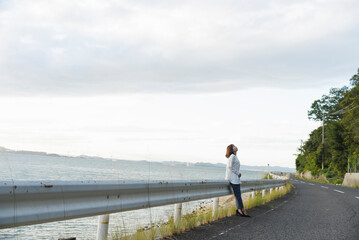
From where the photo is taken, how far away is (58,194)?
383 cm

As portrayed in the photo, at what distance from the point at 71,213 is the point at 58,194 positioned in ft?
0.99

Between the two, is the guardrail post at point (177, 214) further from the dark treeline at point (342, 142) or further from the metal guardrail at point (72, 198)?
the dark treeline at point (342, 142)

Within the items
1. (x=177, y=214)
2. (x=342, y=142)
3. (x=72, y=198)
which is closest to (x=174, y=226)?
(x=177, y=214)

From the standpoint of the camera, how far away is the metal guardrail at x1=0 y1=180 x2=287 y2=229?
3326mm

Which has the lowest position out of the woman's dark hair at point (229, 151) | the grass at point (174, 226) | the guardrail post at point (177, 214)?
the grass at point (174, 226)

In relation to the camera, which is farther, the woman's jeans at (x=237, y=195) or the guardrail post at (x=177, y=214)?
the woman's jeans at (x=237, y=195)

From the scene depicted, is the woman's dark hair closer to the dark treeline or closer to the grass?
the grass

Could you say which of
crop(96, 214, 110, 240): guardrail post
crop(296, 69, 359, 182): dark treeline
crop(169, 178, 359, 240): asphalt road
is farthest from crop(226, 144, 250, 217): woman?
crop(296, 69, 359, 182): dark treeline

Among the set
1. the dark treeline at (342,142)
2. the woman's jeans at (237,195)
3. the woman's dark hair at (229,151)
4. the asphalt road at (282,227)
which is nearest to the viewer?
the asphalt road at (282,227)

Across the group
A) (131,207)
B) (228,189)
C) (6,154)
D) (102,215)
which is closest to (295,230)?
(228,189)

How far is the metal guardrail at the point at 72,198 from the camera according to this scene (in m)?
3.33

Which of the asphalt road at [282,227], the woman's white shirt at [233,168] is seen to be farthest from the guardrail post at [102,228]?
the woman's white shirt at [233,168]

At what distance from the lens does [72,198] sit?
4.05 meters

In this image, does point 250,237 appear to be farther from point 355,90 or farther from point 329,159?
point 329,159
